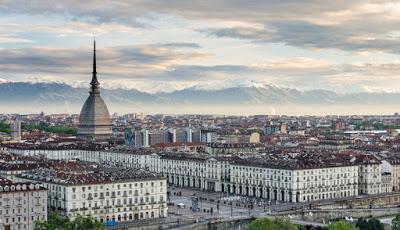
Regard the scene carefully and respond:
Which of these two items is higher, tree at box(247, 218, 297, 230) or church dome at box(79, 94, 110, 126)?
church dome at box(79, 94, 110, 126)

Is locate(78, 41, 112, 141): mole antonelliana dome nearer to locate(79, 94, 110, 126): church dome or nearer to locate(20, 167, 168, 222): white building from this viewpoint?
locate(79, 94, 110, 126): church dome

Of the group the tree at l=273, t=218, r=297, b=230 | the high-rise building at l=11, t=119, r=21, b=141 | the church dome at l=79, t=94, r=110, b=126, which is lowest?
the tree at l=273, t=218, r=297, b=230

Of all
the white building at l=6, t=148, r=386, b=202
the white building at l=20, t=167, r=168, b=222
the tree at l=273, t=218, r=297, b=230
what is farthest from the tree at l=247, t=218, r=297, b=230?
the white building at l=6, t=148, r=386, b=202

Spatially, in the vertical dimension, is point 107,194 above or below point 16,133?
below

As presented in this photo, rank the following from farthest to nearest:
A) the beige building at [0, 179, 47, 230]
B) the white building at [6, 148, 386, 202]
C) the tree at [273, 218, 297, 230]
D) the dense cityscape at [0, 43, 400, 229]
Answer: the white building at [6, 148, 386, 202] → the dense cityscape at [0, 43, 400, 229] → the beige building at [0, 179, 47, 230] → the tree at [273, 218, 297, 230]

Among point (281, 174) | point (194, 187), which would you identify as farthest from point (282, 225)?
point (194, 187)

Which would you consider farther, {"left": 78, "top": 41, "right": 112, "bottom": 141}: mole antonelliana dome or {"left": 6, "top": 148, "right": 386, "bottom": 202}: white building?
{"left": 78, "top": 41, "right": 112, "bottom": 141}: mole antonelliana dome

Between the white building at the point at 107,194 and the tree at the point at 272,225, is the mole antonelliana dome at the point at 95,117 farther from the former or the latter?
the tree at the point at 272,225

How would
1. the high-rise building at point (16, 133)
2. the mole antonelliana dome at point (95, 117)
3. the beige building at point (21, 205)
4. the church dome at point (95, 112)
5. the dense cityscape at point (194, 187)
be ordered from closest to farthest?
the beige building at point (21, 205), the dense cityscape at point (194, 187), the high-rise building at point (16, 133), the mole antonelliana dome at point (95, 117), the church dome at point (95, 112)

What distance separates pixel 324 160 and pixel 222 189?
51.4 ft

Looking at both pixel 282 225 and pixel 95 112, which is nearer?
pixel 282 225

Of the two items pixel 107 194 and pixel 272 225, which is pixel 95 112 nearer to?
pixel 107 194

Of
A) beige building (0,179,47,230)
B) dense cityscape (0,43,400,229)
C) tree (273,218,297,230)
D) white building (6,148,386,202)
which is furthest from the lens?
white building (6,148,386,202)

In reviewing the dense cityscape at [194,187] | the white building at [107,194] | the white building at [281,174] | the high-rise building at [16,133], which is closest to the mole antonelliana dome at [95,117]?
the high-rise building at [16,133]
